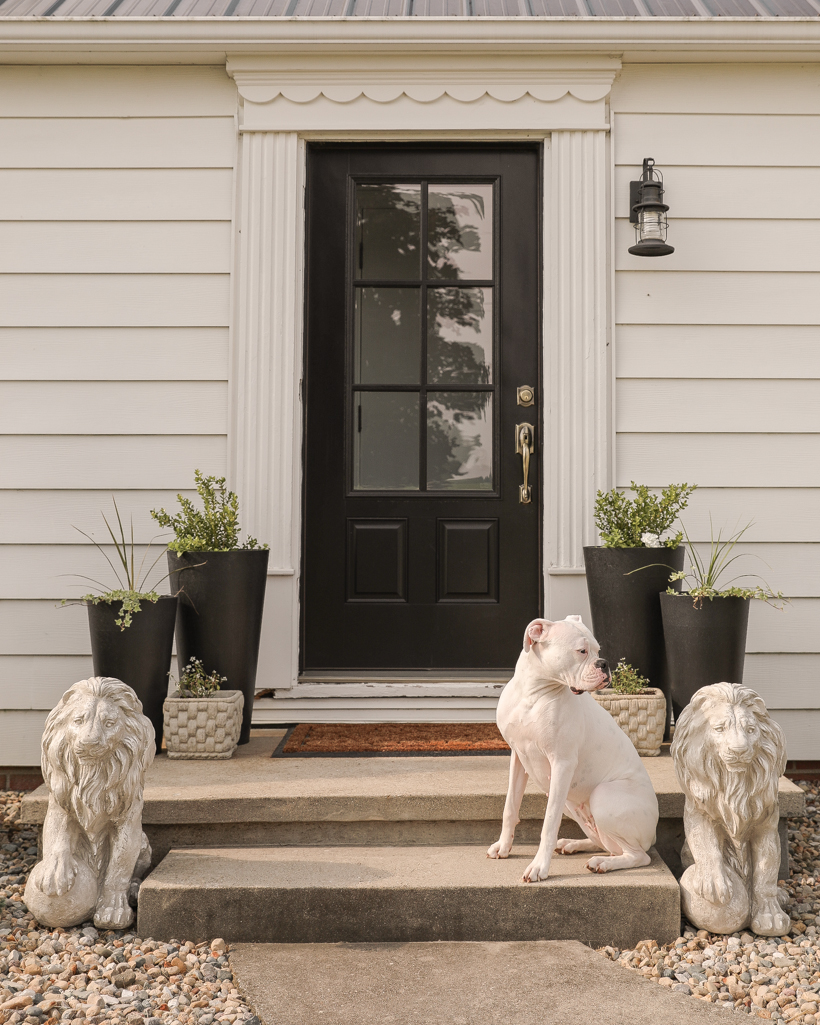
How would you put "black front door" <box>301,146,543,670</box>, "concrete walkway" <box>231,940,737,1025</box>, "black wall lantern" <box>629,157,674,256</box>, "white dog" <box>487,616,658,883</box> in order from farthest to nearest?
"black front door" <box>301,146,543,670</box>
"black wall lantern" <box>629,157,674,256</box>
"white dog" <box>487,616,658,883</box>
"concrete walkway" <box>231,940,737,1025</box>

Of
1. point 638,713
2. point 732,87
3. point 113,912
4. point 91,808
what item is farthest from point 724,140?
point 113,912

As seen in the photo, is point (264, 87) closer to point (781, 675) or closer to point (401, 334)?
point (401, 334)

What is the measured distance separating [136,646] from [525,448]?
1796 mm

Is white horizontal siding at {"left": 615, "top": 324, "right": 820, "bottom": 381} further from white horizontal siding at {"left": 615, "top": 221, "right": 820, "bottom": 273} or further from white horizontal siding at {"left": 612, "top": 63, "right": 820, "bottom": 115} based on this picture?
white horizontal siding at {"left": 612, "top": 63, "right": 820, "bottom": 115}

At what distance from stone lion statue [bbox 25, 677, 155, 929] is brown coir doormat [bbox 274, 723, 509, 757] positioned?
794 mm

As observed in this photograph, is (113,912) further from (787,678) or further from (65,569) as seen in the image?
(787,678)

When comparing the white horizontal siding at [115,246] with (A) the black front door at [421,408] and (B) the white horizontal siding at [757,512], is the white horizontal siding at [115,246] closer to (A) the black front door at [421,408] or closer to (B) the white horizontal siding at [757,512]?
(A) the black front door at [421,408]

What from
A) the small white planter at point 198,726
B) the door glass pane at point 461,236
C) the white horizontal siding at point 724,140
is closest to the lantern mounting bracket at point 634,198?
the white horizontal siding at point 724,140

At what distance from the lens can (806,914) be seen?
2469mm

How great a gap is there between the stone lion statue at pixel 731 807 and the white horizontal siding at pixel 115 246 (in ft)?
8.68

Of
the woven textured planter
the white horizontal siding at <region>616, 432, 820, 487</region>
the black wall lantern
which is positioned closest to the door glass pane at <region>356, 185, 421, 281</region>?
the black wall lantern

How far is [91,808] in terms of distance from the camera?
A: 7.49ft

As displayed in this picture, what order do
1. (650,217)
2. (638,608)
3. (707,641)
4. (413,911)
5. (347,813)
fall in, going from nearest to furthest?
(413,911), (347,813), (707,641), (638,608), (650,217)

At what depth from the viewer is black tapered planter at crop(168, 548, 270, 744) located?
3135 millimetres
